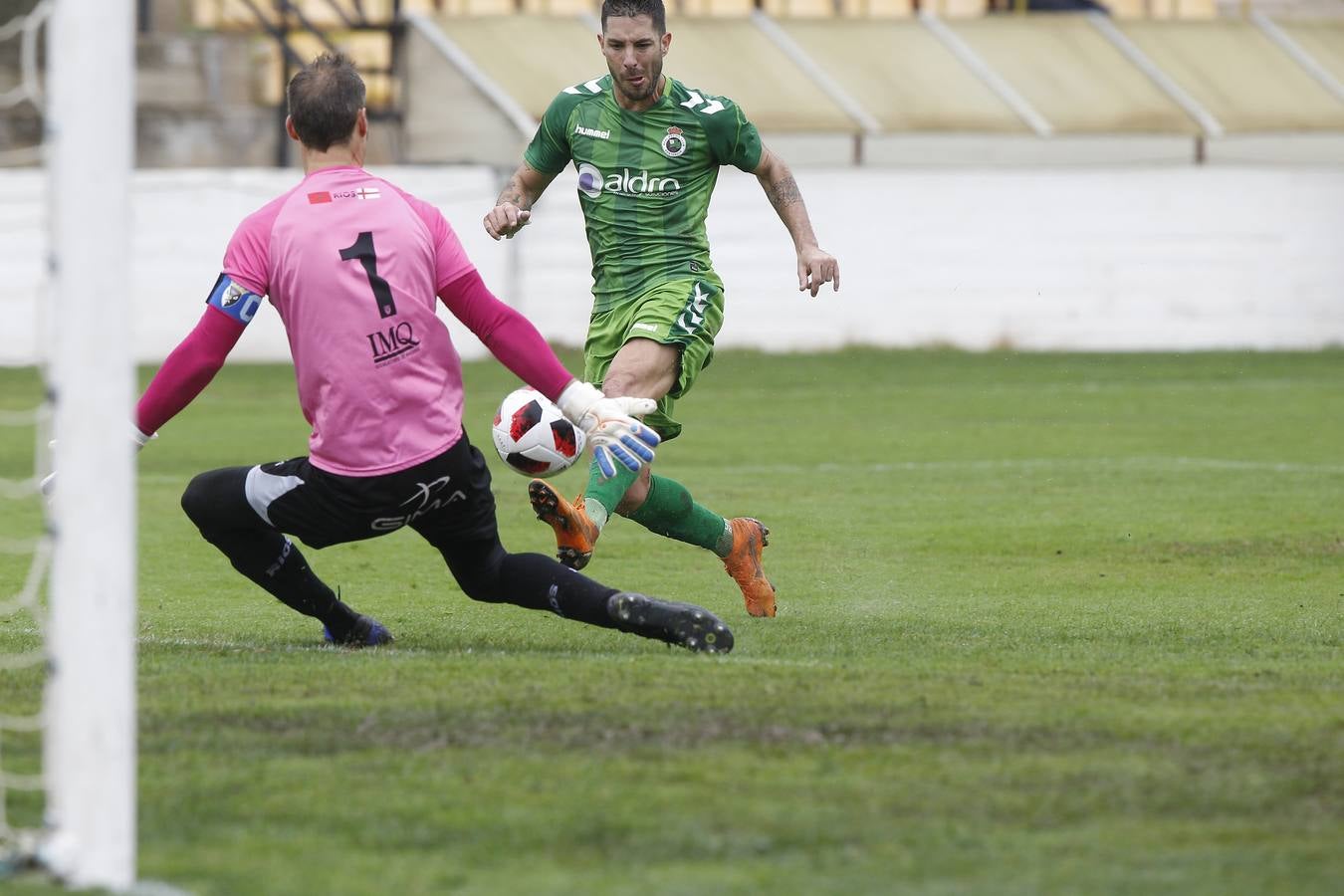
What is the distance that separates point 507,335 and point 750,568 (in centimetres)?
206

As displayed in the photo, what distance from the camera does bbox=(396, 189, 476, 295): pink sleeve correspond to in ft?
17.9

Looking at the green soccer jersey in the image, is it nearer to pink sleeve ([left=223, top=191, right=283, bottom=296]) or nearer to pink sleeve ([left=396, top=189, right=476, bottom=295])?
pink sleeve ([left=396, top=189, right=476, bottom=295])

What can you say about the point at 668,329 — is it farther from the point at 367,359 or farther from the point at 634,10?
the point at 367,359

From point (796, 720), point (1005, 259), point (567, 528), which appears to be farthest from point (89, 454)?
point (1005, 259)

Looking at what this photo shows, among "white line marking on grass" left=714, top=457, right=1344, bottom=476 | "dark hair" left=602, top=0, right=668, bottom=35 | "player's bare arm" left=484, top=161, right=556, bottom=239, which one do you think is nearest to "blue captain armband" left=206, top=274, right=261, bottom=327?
"player's bare arm" left=484, top=161, right=556, bottom=239

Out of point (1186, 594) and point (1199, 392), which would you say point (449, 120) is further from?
point (1186, 594)

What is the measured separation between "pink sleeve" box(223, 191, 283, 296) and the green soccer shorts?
2043 mm

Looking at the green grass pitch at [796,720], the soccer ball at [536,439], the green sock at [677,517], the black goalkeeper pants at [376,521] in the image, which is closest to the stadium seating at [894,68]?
the green grass pitch at [796,720]

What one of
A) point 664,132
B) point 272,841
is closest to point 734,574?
point 664,132

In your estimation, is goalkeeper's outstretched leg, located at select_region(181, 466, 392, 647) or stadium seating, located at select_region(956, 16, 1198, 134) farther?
stadium seating, located at select_region(956, 16, 1198, 134)

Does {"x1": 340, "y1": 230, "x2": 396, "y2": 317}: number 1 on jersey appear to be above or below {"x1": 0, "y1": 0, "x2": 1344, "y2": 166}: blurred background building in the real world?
above

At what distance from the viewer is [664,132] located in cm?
743

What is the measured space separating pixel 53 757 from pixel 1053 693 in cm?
254

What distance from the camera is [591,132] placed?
753 cm
